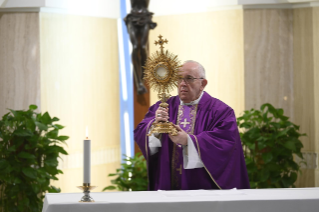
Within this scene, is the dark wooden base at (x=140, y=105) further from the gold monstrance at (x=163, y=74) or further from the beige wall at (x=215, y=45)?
the gold monstrance at (x=163, y=74)

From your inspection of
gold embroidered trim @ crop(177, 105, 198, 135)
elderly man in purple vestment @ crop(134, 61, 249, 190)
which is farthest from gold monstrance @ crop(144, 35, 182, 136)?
gold embroidered trim @ crop(177, 105, 198, 135)

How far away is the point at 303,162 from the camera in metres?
5.34

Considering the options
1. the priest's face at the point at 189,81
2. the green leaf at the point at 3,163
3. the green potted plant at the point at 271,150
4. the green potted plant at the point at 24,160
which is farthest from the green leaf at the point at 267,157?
the green leaf at the point at 3,163

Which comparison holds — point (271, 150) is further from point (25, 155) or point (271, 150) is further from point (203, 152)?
point (25, 155)

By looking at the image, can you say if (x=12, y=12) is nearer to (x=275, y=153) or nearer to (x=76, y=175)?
(x=76, y=175)

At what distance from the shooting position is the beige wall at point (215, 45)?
19.8 feet

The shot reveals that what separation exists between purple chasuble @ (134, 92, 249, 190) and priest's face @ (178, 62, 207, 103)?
153 millimetres

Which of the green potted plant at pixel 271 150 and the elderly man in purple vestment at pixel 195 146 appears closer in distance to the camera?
the elderly man in purple vestment at pixel 195 146

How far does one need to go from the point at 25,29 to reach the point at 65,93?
992 mm

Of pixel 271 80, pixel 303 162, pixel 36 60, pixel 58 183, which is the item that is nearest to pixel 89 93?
pixel 36 60

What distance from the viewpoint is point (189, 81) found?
11.0 ft

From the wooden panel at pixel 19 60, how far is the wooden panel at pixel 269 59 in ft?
8.99

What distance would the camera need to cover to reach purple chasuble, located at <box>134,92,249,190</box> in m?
3.16

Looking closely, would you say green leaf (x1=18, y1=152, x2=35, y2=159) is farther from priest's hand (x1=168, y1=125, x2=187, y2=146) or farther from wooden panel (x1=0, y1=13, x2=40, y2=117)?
priest's hand (x1=168, y1=125, x2=187, y2=146)
